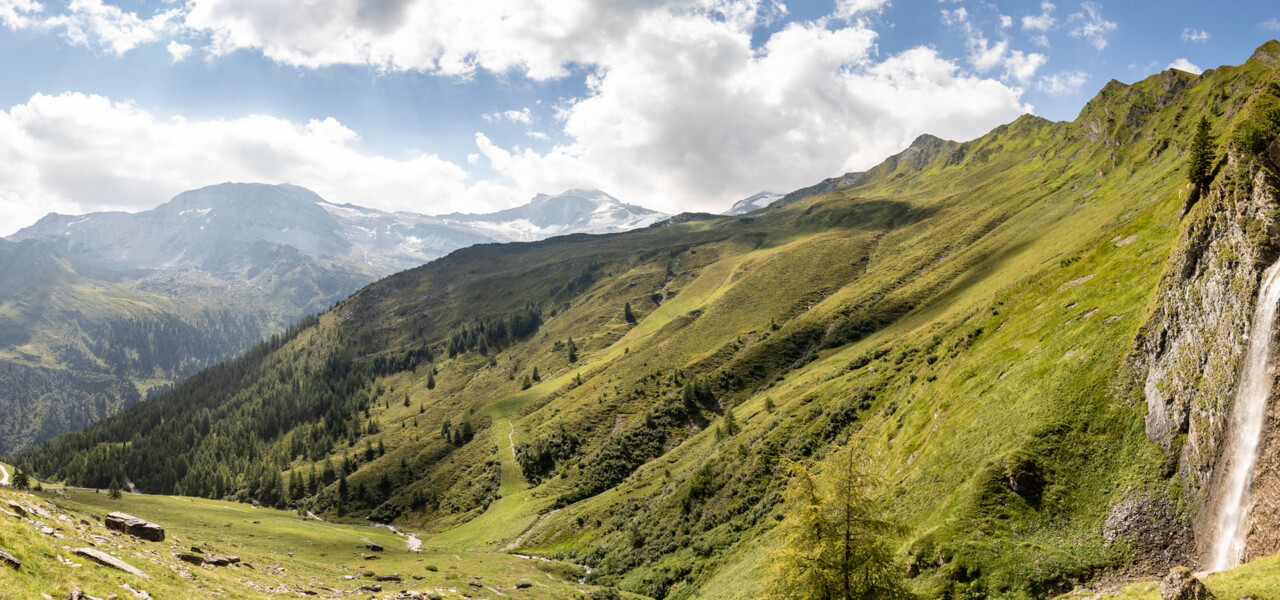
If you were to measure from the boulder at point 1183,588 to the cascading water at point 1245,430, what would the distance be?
9.72 metres

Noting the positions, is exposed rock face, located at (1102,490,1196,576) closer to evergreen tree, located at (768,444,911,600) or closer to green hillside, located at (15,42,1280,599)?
green hillside, located at (15,42,1280,599)

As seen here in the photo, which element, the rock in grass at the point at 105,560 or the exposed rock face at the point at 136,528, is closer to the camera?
the rock in grass at the point at 105,560

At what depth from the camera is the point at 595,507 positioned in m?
104

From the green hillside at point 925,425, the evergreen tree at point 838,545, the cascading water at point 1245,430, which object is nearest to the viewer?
the cascading water at point 1245,430

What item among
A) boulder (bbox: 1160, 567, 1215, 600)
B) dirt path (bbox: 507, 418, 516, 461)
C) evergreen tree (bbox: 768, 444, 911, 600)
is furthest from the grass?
dirt path (bbox: 507, 418, 516, 461)

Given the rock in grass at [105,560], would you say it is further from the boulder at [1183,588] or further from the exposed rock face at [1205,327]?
the exposed rock face at [1205,327]

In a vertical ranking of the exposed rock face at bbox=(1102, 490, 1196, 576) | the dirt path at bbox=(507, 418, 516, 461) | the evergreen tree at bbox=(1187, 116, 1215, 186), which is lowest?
the dirt path at bbox=(507, 418, 516, 461)

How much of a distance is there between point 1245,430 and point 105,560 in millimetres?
58912

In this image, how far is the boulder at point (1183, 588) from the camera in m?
21.9

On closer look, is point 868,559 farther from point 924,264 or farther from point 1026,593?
point 924,264

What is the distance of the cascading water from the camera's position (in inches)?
1133

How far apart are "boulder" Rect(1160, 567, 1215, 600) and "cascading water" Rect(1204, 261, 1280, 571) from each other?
9.72m

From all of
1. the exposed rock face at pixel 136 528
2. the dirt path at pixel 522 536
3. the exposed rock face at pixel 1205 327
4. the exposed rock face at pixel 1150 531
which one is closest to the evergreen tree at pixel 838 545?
the exposed rock face at pixel 1150 531

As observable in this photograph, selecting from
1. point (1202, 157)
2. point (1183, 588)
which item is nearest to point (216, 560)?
point (1183, 588)
